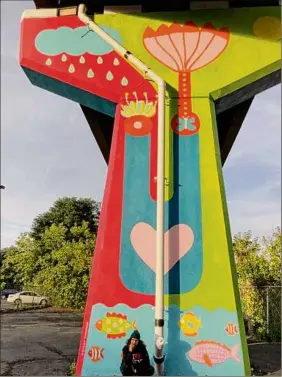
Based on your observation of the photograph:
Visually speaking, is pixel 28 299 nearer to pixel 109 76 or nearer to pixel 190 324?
pixel 109 76

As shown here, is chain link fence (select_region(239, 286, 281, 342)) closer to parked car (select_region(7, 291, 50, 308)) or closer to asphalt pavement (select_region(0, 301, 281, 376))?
asphalt pavement (select_region(0, 301, 281, 376))

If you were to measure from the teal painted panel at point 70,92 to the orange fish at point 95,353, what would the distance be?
352 cm

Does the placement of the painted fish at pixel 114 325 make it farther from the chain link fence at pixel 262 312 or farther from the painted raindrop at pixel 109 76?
the chain link fence at pixel 262 312

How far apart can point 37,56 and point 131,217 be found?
2993mm

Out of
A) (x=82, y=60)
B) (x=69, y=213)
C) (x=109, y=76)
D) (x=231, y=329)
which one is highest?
(x=69, y=213)

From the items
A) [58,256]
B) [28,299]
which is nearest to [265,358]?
[58,256]

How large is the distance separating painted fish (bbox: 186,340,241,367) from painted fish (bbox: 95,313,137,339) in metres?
0.82

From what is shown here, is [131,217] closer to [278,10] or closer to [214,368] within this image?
[214,368]

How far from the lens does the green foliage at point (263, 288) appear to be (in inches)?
510

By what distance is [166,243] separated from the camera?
240 inches

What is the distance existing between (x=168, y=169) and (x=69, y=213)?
1209 inches

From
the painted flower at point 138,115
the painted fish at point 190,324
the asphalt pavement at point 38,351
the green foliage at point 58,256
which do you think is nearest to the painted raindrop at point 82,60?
the painted flower at point 138,115

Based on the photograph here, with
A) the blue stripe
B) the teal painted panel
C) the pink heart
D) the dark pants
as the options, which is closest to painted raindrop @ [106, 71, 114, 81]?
the teal painted panel

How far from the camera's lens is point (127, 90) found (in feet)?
22.2
